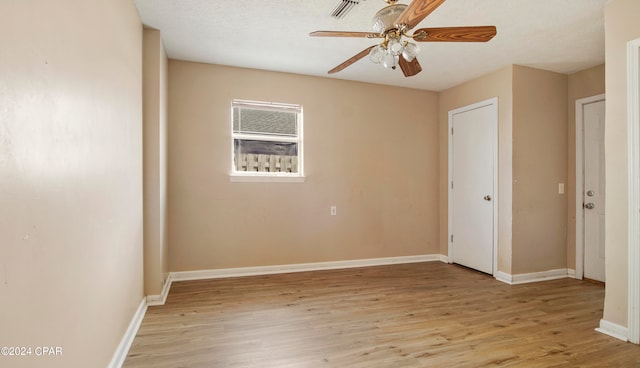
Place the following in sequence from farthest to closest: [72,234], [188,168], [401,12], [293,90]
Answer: [293,90]
[188,168]
[401,12]
[72,234]

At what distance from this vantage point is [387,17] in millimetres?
1869

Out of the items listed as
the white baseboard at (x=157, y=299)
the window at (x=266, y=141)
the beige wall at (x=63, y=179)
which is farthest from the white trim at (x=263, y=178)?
the beige wall at (x=63, y=179)

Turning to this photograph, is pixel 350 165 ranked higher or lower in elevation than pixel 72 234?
higher

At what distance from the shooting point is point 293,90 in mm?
4246

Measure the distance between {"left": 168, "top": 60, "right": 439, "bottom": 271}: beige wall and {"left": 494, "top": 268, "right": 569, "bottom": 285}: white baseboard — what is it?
1.19 metres

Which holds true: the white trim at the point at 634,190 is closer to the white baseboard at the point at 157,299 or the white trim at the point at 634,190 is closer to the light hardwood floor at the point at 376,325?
the light hardwood floor at the point at 376,325

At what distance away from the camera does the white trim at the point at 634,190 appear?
7.66 ft

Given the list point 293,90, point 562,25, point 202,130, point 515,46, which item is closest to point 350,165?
point 293,90

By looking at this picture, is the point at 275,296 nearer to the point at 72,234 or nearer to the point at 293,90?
the point at 72,234

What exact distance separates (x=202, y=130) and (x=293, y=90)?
4.20 ft

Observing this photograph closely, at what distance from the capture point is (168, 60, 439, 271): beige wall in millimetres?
3828

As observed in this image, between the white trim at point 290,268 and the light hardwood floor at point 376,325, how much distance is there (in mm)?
139

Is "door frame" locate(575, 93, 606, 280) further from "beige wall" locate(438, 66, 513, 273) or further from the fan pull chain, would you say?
the fan pull chain

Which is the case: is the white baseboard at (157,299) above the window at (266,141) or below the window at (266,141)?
below
